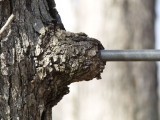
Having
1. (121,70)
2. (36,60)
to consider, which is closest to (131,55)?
(36,60)

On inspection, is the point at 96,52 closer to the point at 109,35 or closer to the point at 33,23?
the point at 33,23

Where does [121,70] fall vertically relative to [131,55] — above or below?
above

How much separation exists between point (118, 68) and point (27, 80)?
8.81 feet

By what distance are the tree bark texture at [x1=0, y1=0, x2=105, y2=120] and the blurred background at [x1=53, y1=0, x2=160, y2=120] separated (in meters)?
2.56

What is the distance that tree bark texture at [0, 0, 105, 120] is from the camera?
29.3 inches

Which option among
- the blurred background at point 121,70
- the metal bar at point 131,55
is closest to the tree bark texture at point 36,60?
the metal bar at point 131,55

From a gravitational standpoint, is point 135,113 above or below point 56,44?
above

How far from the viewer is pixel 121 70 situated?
3416 millimetres

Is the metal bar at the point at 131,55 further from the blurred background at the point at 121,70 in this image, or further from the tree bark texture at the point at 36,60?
the blurred background at the point at 121,70

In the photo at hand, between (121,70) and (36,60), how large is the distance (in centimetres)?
269

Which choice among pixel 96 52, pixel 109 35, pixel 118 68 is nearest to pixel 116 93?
pixel 118 68

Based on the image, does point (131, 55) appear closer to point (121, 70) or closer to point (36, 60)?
point (36, 60)

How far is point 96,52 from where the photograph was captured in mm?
814

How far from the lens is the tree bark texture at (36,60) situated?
2.44 ft
